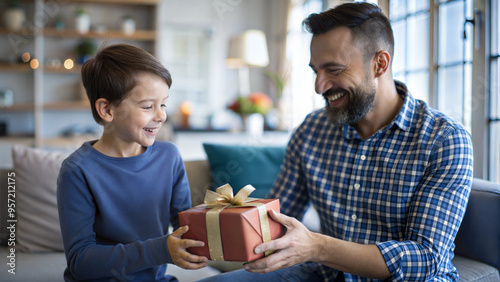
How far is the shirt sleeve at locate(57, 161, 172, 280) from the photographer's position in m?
0.80

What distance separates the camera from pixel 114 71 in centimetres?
80

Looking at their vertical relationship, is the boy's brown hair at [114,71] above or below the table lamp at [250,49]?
below

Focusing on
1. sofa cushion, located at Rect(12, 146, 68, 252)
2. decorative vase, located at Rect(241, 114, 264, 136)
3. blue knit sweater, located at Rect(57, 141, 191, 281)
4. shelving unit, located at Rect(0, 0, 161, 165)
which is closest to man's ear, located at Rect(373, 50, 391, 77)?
blue knit sweater, located at Rect(57, 141, 191, 281)

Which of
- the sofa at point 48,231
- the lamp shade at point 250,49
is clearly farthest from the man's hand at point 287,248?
the lamp shade at point 250,49

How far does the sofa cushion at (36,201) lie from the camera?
982 mm

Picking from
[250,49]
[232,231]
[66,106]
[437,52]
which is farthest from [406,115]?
[66,106]

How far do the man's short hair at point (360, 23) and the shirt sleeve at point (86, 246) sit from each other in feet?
2.43

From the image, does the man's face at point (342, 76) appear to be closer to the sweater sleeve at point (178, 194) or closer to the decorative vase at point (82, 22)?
the sweater sleeve at point (178, 194)

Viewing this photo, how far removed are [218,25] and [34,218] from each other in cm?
433

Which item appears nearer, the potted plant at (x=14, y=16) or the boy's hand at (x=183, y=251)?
the boy's hand at (x=183, y=251)

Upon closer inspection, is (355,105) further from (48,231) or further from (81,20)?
(81,20)

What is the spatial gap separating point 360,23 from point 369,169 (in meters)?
0.40

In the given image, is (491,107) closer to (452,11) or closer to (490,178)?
(490,178)

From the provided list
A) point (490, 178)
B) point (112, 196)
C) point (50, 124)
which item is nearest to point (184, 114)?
point (50, 124)
